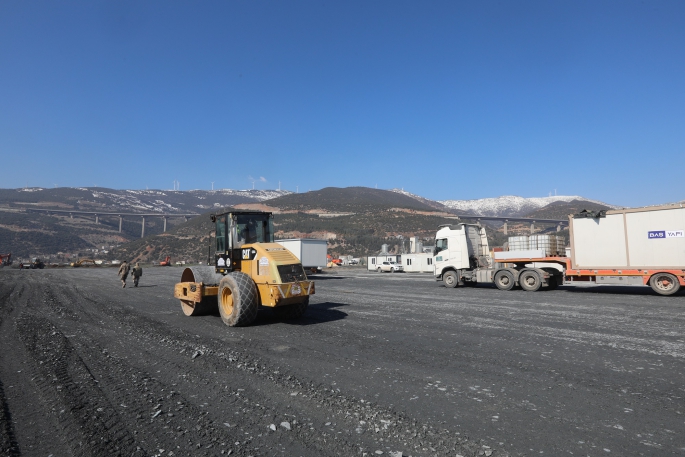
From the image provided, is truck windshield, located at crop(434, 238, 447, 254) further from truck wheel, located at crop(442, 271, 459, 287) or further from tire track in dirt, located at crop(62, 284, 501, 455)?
tire track in dirt, located at crop(62, 284, 501, 455)

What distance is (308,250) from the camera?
Answer: 3259cm

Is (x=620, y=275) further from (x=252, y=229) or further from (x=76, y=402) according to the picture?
(x=76, y=402)

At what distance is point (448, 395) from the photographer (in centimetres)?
476

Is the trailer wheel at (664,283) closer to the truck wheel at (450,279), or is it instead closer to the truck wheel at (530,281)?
the truck wheel at (530,281)

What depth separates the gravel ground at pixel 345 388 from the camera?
143 inches

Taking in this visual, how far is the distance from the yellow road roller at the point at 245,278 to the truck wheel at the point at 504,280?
11992 millimetres

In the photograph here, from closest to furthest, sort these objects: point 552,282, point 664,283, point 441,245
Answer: point 664,283 → point 552,282 → point 441,245

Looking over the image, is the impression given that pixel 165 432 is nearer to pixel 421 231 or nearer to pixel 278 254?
pixel 278 254

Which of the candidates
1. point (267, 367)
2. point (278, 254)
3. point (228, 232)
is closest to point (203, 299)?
point (228, 232)

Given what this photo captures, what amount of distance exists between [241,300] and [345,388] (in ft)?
14.6

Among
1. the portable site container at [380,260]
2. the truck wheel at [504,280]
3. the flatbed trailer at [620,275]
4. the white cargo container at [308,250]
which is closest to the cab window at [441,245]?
the truck wheel at [504,280]

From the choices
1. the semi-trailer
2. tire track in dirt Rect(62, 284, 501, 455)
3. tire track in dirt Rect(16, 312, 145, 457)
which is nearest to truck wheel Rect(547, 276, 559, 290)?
the semi-trailer

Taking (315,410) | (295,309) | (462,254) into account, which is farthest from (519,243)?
(315,410)

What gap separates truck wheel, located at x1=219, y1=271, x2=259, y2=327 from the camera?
350 inches
